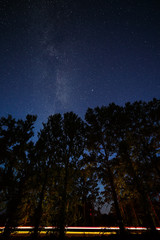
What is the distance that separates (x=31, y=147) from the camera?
33.7 feet

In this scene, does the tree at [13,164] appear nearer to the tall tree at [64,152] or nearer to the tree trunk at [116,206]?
the tall tree at [64,152]

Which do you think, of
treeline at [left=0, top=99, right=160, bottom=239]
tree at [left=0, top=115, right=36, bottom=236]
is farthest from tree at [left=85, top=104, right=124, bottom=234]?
tree at [left=0, top=115, right=36, bottom=236]

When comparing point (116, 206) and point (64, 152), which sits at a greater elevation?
point (64, 152)

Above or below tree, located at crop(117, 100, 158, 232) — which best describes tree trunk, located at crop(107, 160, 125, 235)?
below

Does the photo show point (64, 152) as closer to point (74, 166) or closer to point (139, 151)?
point (74, 166)

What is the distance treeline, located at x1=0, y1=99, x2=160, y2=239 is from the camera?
27.2 feet

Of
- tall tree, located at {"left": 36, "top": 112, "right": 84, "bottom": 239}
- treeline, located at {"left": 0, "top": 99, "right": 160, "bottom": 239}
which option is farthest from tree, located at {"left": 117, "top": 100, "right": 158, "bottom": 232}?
tall tree, located at {"left": 36, "top": 112, "right": 84, "bottom": 239}

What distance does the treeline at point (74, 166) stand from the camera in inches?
326

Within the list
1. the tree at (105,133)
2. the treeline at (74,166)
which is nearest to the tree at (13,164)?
the treeline at (74,166)

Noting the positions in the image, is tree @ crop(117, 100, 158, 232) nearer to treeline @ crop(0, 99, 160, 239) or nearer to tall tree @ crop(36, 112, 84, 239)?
treeline @ crop(0, 99, 160, 239)

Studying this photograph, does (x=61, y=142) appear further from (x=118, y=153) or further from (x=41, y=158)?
(x=118, y=153)

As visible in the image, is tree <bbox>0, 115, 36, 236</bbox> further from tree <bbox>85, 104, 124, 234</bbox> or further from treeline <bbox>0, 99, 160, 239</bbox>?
tree <bbox>85, 104, 124, 234</bbox>

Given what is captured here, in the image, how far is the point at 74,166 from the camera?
10977 millimetres

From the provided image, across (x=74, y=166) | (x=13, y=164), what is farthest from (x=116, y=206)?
(x=13, y=164)
